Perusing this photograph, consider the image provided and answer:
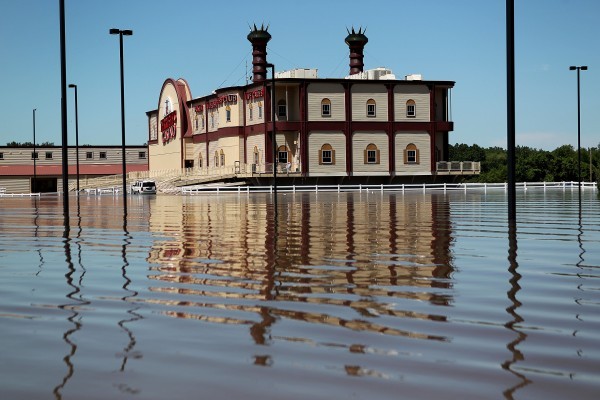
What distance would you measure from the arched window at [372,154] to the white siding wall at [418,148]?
1898 millimetres

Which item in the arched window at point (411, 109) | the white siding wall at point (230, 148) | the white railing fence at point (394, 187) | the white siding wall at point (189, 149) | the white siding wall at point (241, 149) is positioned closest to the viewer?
the white railing fence at point (394, 187)

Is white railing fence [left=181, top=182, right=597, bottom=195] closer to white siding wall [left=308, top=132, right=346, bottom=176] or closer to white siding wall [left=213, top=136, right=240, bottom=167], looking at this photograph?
white siding wall [left=308, top=132, right=346, bottom=176]

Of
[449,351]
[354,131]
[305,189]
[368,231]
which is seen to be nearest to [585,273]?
[449,351]

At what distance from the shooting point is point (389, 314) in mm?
8688

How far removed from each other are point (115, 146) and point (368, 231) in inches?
3998

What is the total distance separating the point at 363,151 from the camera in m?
83.3

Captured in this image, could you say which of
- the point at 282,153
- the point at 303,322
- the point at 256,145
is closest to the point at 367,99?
the point at 282,153

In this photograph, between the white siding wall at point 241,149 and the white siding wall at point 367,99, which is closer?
the white siding wall at point 367,99

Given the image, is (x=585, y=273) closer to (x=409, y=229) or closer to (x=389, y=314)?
(x=389, y=314)

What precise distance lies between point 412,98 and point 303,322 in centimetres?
7769

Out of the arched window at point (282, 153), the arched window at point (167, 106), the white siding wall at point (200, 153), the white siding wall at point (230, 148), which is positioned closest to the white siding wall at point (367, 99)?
the arched window at point (282, 153)

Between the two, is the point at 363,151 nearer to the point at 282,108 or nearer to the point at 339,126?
the point at 339,126

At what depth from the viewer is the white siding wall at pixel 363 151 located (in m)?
83.0

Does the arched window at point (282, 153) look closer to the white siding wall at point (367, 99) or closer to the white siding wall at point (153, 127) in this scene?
the white siding wall at point (367, 99)
